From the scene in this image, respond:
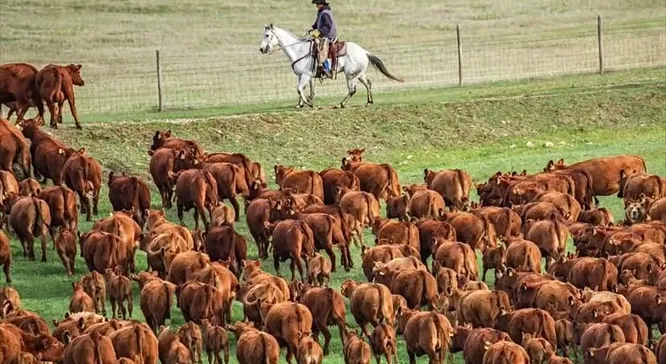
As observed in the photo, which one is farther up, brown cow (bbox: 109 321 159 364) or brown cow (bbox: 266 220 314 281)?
brown cow (bbox: 266 220 314 281)

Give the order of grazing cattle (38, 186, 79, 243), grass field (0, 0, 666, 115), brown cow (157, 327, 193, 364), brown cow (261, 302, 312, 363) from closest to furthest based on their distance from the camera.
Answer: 1. brown cow (157, 327, 193, 364)
2. brown cow (261, 302, 312, 363)
3. grazing cattle (38, 186, 79, 243)
4. grass field (0, 0, 666, 115)

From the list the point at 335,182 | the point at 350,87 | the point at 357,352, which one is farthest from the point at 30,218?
the point at 350,87

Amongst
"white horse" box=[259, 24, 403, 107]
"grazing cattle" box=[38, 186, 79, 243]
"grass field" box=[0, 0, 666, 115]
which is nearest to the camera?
"grazing cattle" box=[38, 186, 79, 243]

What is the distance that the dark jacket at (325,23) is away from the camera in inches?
A: 1614

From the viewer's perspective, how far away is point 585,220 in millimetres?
27234

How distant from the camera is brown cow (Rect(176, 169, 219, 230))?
1096 inches

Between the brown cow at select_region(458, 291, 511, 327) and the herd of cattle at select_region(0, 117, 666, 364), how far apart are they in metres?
0.02

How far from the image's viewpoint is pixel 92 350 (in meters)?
19.2

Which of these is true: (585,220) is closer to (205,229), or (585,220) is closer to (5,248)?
(205,229)

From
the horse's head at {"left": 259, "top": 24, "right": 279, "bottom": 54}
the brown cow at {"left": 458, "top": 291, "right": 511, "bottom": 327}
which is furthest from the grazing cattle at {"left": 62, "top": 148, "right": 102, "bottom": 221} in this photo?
the horse's head at {"left": 259, "top": 24, "right": 279, "bottom": 54}

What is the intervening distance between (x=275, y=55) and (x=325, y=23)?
48.0 ft

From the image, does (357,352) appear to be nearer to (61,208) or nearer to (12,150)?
(61,208)

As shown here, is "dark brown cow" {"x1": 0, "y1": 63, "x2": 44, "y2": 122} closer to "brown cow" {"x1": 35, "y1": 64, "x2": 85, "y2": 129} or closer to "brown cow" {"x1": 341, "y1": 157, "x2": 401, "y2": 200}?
"brown cow" {"x1": 35, "y1": 64, "x2": 85, "y2": 129}

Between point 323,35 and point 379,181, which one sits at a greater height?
point 323,35
